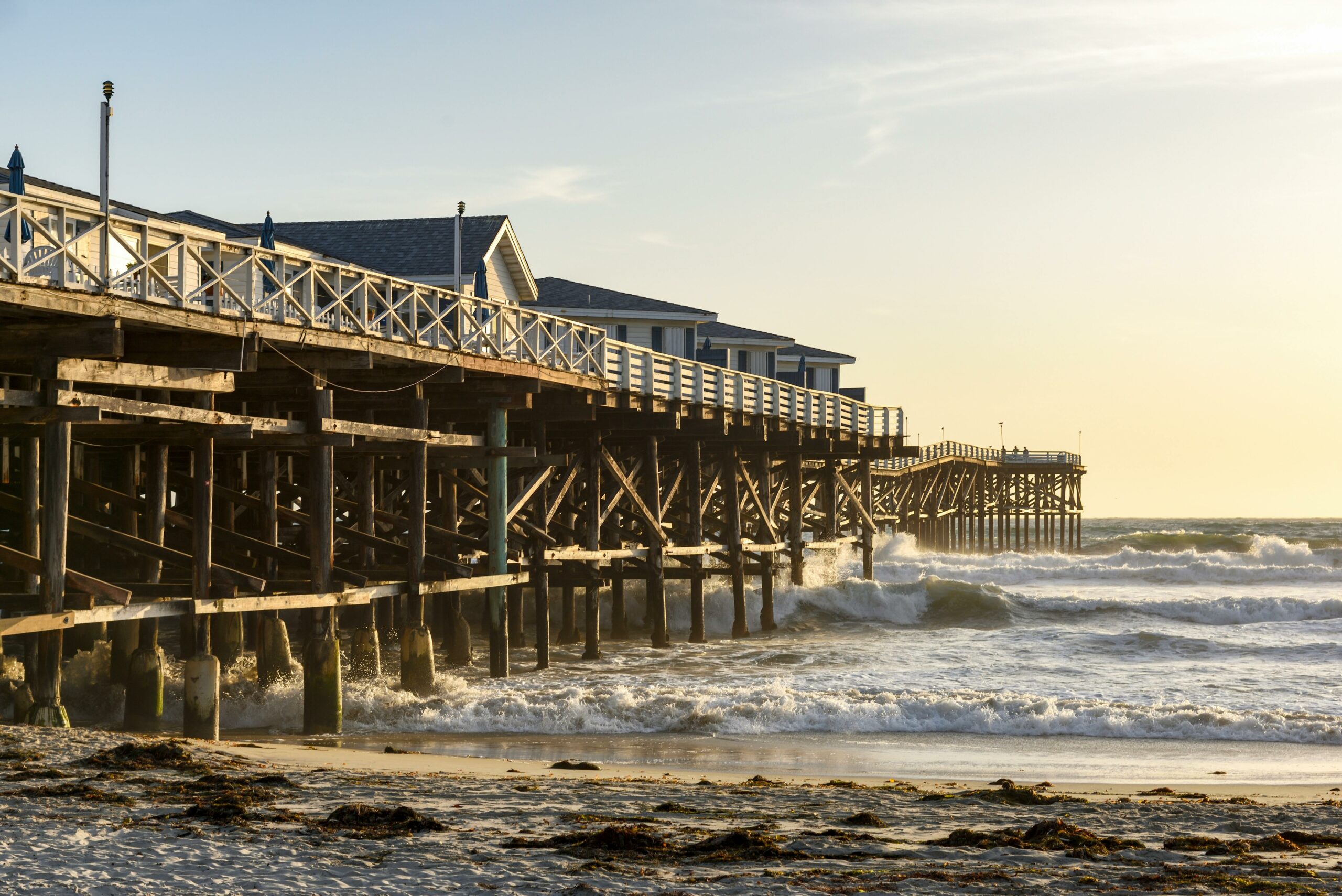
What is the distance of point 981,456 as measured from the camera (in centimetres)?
6856

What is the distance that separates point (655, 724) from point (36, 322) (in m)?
8.30

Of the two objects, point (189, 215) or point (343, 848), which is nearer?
point (343, 848)

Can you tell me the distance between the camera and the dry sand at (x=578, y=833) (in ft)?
24.9

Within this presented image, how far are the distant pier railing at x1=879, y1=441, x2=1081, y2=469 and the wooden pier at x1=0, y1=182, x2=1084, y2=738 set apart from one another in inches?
849

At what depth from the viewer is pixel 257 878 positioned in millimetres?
7383

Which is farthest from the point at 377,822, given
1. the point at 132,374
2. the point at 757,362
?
the point at 757,362

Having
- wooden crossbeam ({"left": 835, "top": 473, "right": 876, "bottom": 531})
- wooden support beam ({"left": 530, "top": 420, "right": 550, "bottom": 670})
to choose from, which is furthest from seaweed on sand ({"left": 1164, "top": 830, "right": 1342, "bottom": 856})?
wooden crossbeam ({"left": 835, "top": 473, "right": 876, "bottom": 531})

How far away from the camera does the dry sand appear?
758cm

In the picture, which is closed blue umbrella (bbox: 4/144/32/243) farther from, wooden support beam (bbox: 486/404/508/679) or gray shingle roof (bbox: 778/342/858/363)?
gray shingle roof (bbox: 778/342/858/363)

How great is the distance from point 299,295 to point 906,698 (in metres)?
11.9

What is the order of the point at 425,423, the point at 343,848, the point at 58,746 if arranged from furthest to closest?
the point at 425,423
the point at 58,746
the point at 343,848

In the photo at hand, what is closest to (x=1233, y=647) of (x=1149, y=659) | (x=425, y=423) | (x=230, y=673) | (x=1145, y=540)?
(x=1149, y=659)

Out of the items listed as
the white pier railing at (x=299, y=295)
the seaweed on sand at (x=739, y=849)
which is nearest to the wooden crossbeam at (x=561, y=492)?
the white pier railing at (x=299, y=295)

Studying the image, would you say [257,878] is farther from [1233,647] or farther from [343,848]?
[1233,647]
